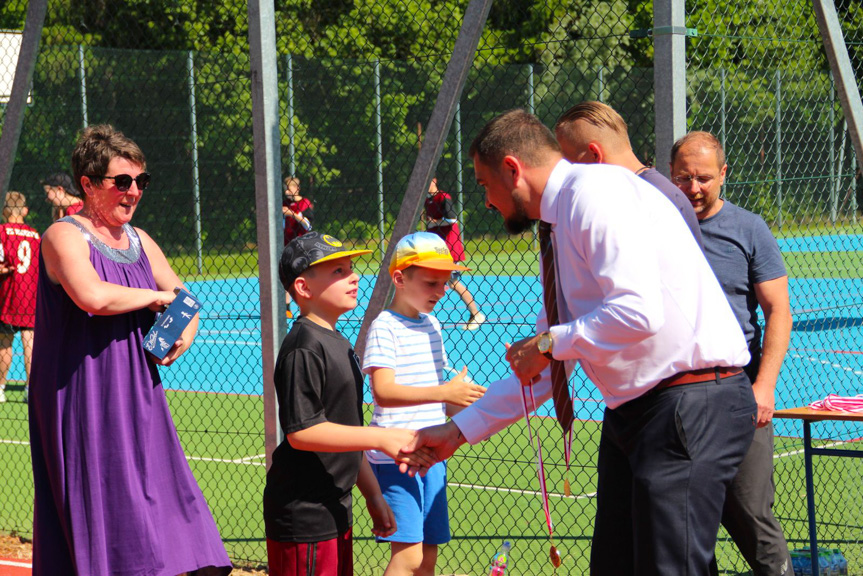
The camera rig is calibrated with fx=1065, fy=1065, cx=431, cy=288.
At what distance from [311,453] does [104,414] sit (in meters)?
0.83

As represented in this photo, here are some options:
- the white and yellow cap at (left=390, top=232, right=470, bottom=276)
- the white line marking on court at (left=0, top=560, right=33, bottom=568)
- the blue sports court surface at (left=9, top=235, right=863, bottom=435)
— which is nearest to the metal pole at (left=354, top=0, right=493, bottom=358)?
the white and yellow cap at (left=390, top=232, right=470, bottom=276)

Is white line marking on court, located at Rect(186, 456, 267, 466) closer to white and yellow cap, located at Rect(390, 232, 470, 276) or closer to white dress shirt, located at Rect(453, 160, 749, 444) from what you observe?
white and yellow cap, located at Rect(390, 232, 470, 276)

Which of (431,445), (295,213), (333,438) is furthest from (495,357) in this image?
(333,438)

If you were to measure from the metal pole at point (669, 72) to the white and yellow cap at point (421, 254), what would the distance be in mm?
964

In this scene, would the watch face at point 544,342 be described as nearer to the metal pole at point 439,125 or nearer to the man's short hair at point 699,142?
the man's short hair at point 699,142

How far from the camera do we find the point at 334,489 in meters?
3.73

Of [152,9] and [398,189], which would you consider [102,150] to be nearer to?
[398,189]

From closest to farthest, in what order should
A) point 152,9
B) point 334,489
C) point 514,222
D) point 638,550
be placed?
point 638,550
point 514,222
point 334,489
point 152,9

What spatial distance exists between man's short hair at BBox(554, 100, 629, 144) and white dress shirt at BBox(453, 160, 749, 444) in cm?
95

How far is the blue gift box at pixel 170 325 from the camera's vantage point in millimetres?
3959

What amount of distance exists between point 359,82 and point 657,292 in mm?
10598

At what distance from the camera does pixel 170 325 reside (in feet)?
13.0

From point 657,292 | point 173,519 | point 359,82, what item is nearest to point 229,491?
point 173,519

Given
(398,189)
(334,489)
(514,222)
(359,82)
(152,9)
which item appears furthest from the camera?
(152,9)
